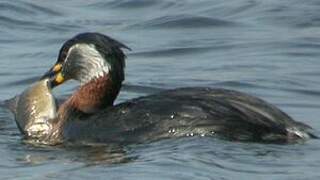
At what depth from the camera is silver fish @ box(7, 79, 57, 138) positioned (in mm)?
12539

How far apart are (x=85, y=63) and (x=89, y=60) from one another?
8 centimetres

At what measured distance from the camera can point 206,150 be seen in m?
10.9

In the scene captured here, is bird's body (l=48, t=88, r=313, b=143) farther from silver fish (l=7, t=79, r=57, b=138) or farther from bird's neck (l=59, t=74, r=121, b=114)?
silver fish (l=7, t=79, r=57, b=138)

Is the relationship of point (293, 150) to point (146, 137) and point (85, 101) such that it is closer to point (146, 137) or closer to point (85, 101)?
point (146, 137)

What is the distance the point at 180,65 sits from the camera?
16.3m

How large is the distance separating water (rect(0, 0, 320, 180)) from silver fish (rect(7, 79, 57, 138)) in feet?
0.46

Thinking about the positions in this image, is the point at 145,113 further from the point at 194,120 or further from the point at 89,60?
the point at 89,60

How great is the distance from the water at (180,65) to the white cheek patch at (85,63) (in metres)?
0.76

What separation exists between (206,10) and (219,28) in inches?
50.4

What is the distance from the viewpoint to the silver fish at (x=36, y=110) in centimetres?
1254

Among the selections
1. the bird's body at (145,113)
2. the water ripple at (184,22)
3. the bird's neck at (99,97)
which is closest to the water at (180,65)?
the water ripple at (184,22)

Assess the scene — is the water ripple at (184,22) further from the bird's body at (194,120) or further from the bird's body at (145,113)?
the bird's body at (194,120)

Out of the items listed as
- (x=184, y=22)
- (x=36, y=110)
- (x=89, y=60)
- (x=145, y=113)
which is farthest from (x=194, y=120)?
(x=184, y=22)

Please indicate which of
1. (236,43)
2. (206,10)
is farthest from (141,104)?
(206,10)
